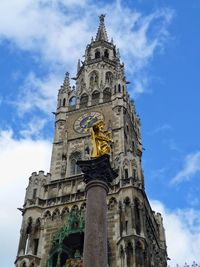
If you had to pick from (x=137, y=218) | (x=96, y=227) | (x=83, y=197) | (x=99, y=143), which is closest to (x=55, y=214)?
(x=83, y=197)

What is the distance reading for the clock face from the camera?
125 ft

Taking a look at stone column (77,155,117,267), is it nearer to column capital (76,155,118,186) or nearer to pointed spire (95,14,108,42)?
column capital (76,155,118,186)

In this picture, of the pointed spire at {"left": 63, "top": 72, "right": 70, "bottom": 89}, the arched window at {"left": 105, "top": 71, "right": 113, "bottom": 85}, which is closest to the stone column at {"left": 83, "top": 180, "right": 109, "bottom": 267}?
the arched window at {"left": 105, "top": 71, "right": 113, "bottom": 85}

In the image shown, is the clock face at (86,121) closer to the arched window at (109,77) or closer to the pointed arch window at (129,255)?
the arched window at (109,77)

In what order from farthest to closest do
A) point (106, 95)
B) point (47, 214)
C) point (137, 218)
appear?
point (106, 95) → point (47, 214) → point (137, 218)

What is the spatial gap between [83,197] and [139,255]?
6.40 m

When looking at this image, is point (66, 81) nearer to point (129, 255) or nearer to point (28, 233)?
point (28, 233)

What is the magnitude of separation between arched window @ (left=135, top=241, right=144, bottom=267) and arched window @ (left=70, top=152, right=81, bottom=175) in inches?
391

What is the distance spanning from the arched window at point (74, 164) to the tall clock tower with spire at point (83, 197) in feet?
0.24

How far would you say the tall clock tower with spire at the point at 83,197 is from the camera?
2758 cm

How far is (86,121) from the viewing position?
3881cm

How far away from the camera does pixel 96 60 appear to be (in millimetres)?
48875

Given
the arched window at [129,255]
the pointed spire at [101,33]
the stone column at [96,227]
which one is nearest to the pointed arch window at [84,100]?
the pointed spire at [101,33]

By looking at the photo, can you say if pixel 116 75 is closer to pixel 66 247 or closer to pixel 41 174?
pixel 41 174
